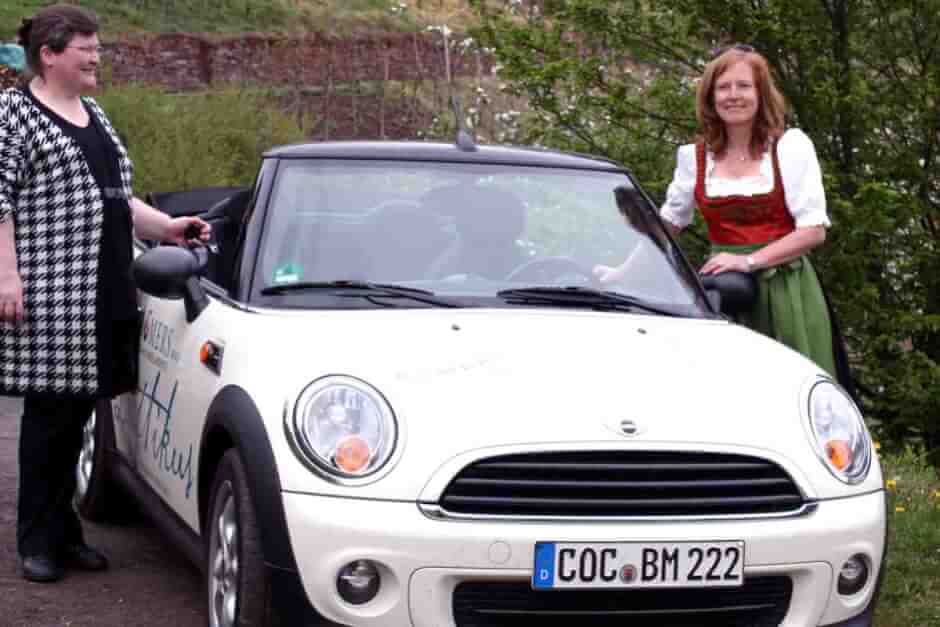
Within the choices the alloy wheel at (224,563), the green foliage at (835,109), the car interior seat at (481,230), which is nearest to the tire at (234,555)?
the alloy wheel at (224,563)

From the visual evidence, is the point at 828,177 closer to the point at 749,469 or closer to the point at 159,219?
the point at 159,219

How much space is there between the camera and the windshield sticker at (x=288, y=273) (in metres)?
5.13

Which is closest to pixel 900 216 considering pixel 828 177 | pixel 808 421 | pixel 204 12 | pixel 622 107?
pixel 828 177

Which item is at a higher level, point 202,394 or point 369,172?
point 369,172

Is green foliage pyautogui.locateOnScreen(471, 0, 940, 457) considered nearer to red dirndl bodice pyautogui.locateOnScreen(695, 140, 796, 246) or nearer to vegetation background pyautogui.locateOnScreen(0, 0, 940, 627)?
vegetation background pyautogui.locateOnScreen(0, 0, 940, 627)

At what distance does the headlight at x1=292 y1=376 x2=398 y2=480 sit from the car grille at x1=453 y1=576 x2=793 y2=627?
0.40 m

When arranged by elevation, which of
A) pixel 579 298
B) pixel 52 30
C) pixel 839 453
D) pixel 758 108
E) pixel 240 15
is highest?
pixel 52 30

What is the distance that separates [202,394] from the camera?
4949 mm

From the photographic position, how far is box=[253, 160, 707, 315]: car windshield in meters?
5.17

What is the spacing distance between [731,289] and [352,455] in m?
2.07

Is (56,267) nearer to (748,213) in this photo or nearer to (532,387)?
(532,387)

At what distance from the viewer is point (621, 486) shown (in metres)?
Answer: 4.18

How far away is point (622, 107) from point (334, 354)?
6.45 metres

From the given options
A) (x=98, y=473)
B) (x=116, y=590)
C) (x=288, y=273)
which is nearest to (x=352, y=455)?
(x=288, y=273)
